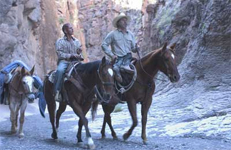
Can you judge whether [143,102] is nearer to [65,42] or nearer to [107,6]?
[65,42]

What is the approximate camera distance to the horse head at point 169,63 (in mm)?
7730

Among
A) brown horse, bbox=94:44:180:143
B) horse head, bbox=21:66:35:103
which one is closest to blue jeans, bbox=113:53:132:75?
brown horse, bbox=94:44:180:143

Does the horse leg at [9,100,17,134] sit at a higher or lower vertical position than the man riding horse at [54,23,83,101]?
lower

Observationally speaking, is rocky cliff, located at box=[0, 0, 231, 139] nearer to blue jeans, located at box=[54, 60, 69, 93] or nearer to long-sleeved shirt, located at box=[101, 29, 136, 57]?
long-sleeved shirt, located at box=[101, 29, 136, 57]

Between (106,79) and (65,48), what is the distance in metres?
1.86

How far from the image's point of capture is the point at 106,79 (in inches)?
272

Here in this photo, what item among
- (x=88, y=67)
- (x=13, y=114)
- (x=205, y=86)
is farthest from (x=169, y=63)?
(x=205, y=86)

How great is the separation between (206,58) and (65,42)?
8.83 m

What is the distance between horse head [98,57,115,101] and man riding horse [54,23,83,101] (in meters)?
1.17

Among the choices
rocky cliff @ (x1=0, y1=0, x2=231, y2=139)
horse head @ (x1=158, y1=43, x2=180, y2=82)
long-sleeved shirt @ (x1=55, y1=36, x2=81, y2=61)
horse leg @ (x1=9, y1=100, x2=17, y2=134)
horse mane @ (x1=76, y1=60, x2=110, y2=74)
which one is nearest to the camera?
horse mane @ (x1=76, y1=60, x2=110, y2=74)

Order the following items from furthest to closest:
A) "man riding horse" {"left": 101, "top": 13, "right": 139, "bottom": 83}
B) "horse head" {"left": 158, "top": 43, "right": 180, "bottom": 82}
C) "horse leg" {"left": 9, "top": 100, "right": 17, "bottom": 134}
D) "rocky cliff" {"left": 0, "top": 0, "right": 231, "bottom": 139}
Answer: "rocky cliff" {"left": 0, "top": 0, "right": 231, "bottom": 139} < "horse leg" {"left": 9, "top": 100, "right": 17, "bottom": 134} < "man riding horse" {"left": 101, "top": 13, "right": 139, "bottom": 83} < "horse head" {"left": 158, "top": 43, "right": 180, "bottom": 82}

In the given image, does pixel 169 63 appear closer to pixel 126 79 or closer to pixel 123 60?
pixel 126 79

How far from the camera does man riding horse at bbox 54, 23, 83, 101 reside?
25.7 ft

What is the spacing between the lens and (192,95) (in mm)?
14336
